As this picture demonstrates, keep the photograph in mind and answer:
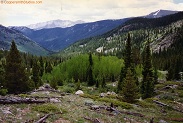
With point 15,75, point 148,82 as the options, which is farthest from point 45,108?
point 148,82

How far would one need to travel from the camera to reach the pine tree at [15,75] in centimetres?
5550

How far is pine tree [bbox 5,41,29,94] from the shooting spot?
182 ft

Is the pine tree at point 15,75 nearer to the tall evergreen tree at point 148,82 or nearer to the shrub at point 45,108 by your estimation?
the shrub at point 45,108

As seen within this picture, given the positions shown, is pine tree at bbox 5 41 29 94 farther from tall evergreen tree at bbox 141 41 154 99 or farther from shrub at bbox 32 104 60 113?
tall evergreen tree at bbox 141 41 154 99

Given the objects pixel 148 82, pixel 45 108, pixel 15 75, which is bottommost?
pixel 148 82

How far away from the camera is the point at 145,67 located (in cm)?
7275

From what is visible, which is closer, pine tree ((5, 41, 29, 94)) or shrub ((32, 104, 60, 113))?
shrub ((32, 104, 60, 113))

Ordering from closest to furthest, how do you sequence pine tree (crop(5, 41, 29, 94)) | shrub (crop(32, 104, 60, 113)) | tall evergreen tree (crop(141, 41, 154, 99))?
shrub (crop(32, 104, 60, 113)) < pine tree (crop(5, 41, 29, 94)) < tall evergreen tree (crop(141, 41, 154, 99))

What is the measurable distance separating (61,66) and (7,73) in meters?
69.3

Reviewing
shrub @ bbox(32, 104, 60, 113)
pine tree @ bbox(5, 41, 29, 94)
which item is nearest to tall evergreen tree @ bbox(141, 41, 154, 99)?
pine tree @ bbox(5, 41, 29, 94)

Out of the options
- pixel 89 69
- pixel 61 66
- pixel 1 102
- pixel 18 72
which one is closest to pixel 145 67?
pixel 18 72

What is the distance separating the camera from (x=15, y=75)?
5600cm

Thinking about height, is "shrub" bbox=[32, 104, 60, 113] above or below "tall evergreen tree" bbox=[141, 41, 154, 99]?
above

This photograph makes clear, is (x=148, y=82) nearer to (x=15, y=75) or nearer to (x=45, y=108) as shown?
(x=15, y=75)
